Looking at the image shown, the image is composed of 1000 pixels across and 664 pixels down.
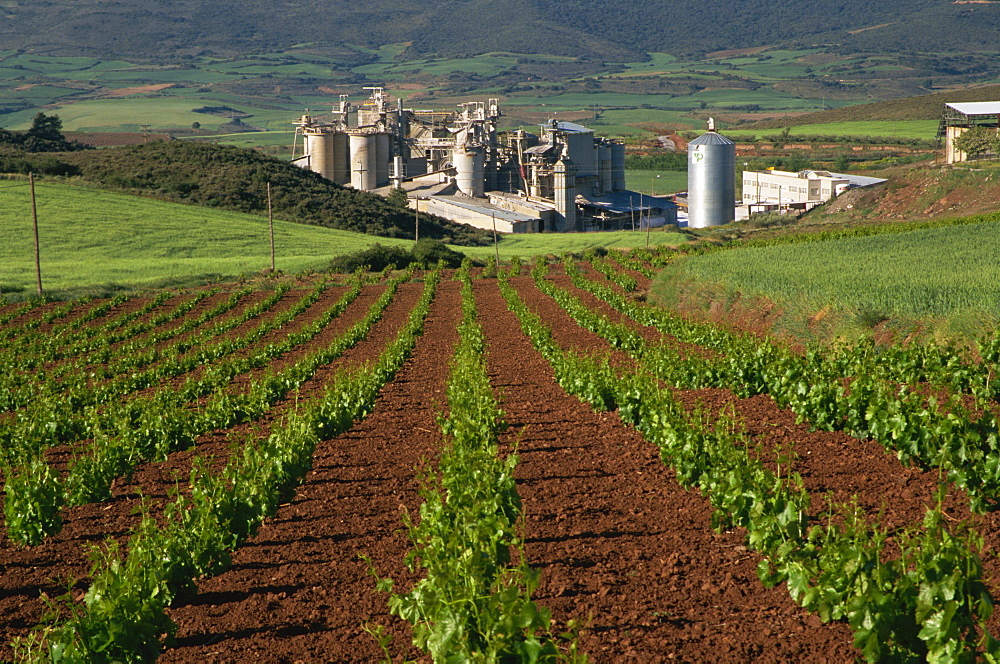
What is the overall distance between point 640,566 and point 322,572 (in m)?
2.62

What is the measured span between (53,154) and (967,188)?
2882 inches

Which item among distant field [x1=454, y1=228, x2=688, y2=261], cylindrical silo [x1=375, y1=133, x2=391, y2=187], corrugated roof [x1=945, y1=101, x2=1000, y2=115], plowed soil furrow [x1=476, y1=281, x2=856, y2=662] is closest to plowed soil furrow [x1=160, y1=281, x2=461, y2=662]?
plowed soil furrow [x1=476, y1=281, x2=856, y2=662]

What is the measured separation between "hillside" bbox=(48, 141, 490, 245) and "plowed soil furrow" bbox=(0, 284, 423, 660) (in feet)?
197

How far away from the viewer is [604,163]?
99.1 metres

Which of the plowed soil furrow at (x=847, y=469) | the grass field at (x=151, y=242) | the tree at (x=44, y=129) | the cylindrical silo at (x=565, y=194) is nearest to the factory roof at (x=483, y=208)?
the cylindrical silo at (x=565, y=194)

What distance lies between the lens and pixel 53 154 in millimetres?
91312

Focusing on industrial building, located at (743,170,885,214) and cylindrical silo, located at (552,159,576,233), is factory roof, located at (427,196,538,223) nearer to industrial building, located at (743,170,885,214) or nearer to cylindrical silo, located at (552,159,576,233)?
cylindrical silo, located at (552,159,576,233)

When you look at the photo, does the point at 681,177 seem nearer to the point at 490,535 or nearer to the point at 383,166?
the point at 383,166

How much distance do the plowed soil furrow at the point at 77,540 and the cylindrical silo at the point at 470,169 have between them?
246 ft

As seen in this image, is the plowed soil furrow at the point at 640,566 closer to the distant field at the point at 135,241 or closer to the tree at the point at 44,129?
the distant field at the point at 135,241

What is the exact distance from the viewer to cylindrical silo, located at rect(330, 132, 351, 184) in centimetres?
9638

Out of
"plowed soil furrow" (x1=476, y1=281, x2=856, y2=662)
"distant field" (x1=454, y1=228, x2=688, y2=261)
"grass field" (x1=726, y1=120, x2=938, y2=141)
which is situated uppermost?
"grass field" (x1=726, y1=120, x2=938, y2=141)

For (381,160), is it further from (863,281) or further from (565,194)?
(863,281)

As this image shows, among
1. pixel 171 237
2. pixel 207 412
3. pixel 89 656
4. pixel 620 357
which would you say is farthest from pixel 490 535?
pixel 171 237
